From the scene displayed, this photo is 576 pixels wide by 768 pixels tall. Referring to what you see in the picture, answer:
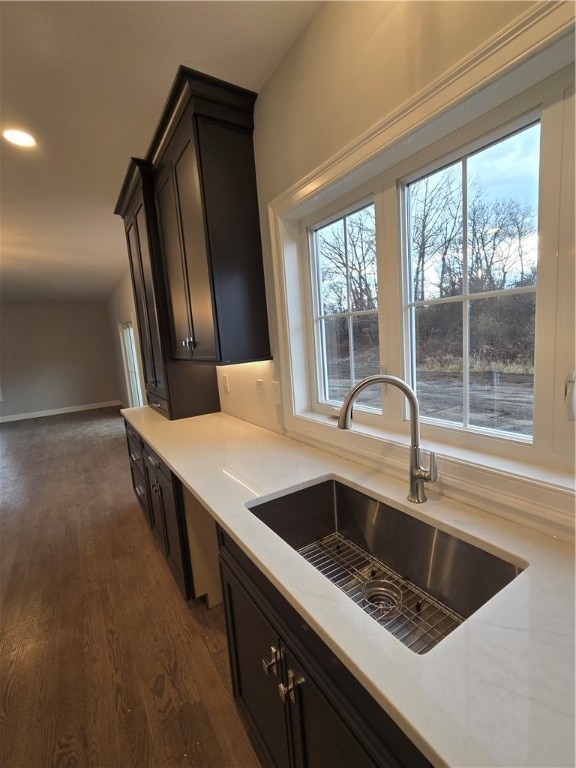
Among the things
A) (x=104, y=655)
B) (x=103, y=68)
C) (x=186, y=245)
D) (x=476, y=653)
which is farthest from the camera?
(x=186, y=245)

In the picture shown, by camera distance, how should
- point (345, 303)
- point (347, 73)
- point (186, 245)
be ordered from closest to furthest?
point (347, 73) < point (345, 303) < point (186, 245)

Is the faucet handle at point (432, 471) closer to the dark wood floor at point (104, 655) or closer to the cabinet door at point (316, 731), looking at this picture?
the cabinet door at point (316, 731)

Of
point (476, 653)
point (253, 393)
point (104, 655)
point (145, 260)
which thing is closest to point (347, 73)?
point (253, 393)

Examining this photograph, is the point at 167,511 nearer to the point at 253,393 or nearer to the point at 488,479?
the point at 253,393

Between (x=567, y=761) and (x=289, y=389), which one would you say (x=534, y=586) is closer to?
(x=567, y=761)

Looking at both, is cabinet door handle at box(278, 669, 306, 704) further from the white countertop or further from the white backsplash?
the white backsplash

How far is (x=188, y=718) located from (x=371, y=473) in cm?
121

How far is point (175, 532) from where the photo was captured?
1859mm

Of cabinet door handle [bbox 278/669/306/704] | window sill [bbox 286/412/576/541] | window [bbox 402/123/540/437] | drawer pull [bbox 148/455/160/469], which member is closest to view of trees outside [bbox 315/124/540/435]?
window [bbox 402/123/540/437]

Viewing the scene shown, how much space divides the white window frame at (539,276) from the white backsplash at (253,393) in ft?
1.39

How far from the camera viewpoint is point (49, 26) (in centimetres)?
121

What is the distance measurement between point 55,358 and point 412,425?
351 inches

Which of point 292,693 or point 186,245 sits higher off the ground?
point 186,245

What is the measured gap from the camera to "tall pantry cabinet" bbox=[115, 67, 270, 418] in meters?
1.57
